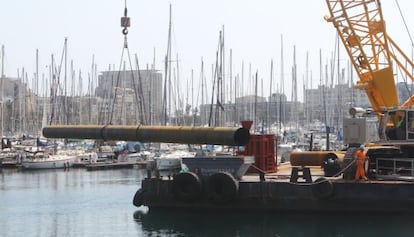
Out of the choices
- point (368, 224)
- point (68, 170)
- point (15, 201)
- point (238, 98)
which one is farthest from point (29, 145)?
point (368, 224)

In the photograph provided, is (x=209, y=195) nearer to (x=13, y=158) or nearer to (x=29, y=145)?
(x=13, y=158)

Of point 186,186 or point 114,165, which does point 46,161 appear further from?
point 186,186

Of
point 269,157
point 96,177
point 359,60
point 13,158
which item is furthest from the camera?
point 13,158

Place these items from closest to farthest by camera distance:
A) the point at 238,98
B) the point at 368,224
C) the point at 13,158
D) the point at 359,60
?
the point at 368,224 < the point at 359,60 < the point at 13,158 < the point at 238,98

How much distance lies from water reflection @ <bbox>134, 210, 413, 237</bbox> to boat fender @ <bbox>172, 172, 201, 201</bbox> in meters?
1.09

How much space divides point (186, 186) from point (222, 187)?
1851 millimetres

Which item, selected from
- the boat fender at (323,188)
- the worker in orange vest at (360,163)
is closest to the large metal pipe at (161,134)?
the boat fender at (323,188)

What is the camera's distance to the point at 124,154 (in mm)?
86375

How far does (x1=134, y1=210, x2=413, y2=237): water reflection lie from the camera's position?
3294cm

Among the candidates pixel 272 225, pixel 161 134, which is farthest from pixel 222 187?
pixel 161 134

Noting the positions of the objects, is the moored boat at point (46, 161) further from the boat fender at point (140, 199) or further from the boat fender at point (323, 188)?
the boat fender at point (323, 188)

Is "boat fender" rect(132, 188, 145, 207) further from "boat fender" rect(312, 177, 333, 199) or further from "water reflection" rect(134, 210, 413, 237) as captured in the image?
"boat fender" rect(312, 177, 333, 199)

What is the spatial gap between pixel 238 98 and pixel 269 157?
55354mm

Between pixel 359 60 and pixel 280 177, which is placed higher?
pixel 359 60
